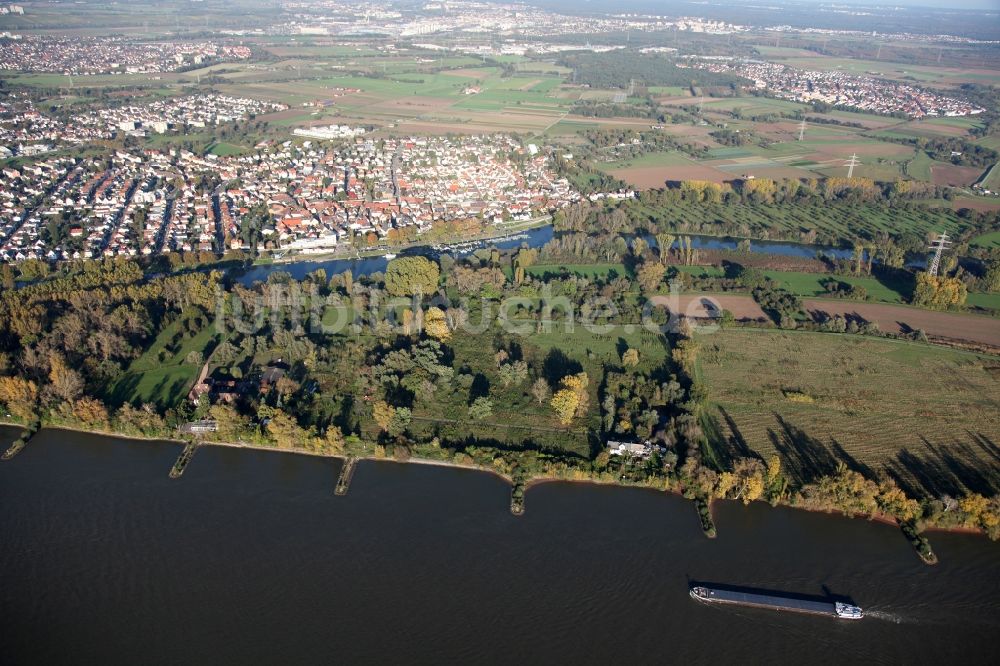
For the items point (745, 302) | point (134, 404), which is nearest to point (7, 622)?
point (134, 404)

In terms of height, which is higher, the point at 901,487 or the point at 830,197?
the point at 830,197

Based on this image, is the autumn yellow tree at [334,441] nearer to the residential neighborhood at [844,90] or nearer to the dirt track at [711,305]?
the dirt track at [711,305]

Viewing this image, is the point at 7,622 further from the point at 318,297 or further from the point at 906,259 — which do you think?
the point at 906,259

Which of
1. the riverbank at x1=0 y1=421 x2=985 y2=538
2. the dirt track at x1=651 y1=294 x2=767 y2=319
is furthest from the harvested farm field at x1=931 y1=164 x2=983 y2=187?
the riverbank at x1=0 y1=421 x2=985 y2=538

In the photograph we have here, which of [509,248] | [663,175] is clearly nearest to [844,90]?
[663,175]

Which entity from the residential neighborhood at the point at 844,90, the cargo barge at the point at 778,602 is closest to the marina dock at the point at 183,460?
the cargo barge at the point at 778,602

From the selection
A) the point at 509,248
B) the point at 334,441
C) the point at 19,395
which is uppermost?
the point at 509,248

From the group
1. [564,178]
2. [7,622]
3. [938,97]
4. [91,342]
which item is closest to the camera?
[7,622]

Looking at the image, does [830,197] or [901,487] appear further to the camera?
[830,197]

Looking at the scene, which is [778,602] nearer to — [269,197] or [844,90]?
[269,197]
